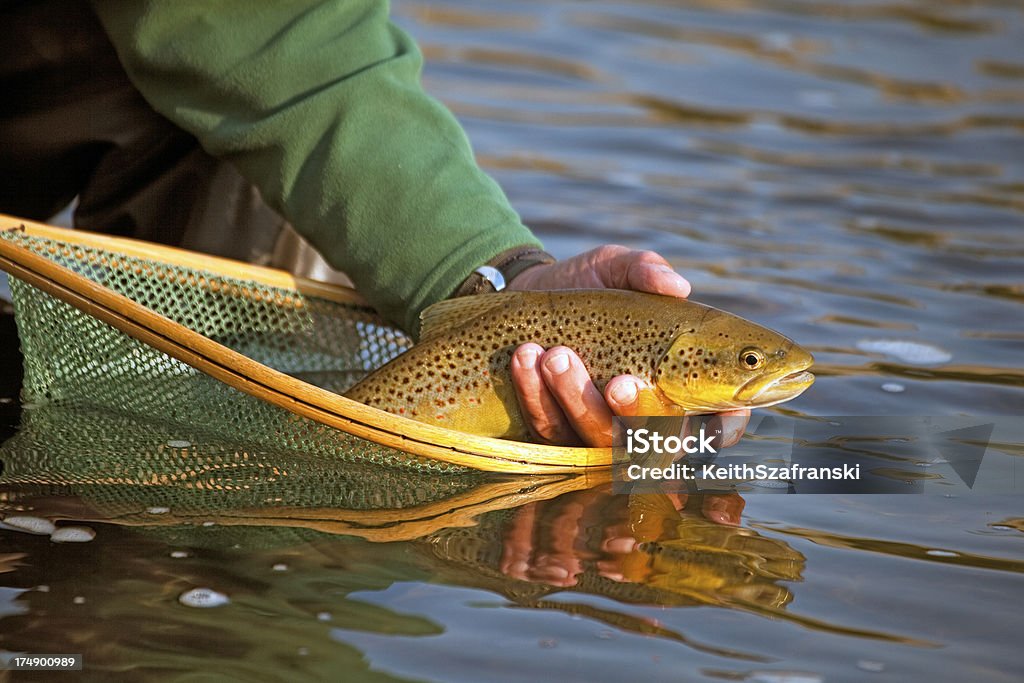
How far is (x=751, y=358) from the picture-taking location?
2.66 m

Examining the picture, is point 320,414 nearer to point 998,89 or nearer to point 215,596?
point 215,596

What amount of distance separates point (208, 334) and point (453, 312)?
2.33 feet

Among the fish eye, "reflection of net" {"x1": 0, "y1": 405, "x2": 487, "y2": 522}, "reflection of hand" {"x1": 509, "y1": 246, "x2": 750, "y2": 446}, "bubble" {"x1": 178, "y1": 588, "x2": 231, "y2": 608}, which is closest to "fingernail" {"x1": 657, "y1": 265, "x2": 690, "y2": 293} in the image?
Answer: "reflection of hand" {"x1": 509, "y1": 246, "x2": 750, "y2": 446}

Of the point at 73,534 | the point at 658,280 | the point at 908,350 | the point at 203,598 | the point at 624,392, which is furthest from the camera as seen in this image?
the point at 908,350

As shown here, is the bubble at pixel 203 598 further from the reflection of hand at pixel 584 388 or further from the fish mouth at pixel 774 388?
the fish mouth at pixel 774 388

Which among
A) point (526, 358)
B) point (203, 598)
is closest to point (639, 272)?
point (526, 358)

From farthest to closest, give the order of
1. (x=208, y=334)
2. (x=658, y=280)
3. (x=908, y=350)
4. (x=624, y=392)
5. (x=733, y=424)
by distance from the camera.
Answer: (x=908, y=350), (x=208, y=334), (x=733, y=424), (x=658, y=280), (x=624, y=392)

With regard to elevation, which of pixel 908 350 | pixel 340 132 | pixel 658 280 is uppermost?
pixel 340 132

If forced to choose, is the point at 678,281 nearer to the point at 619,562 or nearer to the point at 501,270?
the point at 501,270

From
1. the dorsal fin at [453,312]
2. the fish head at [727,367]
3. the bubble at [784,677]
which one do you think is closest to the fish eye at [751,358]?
the fish head at [727,367]

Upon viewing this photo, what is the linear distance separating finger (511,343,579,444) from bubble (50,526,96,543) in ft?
2.82

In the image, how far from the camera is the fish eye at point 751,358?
2658 millimetres

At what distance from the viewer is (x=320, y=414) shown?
2.54 meters

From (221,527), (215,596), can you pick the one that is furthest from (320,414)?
(215,596)
